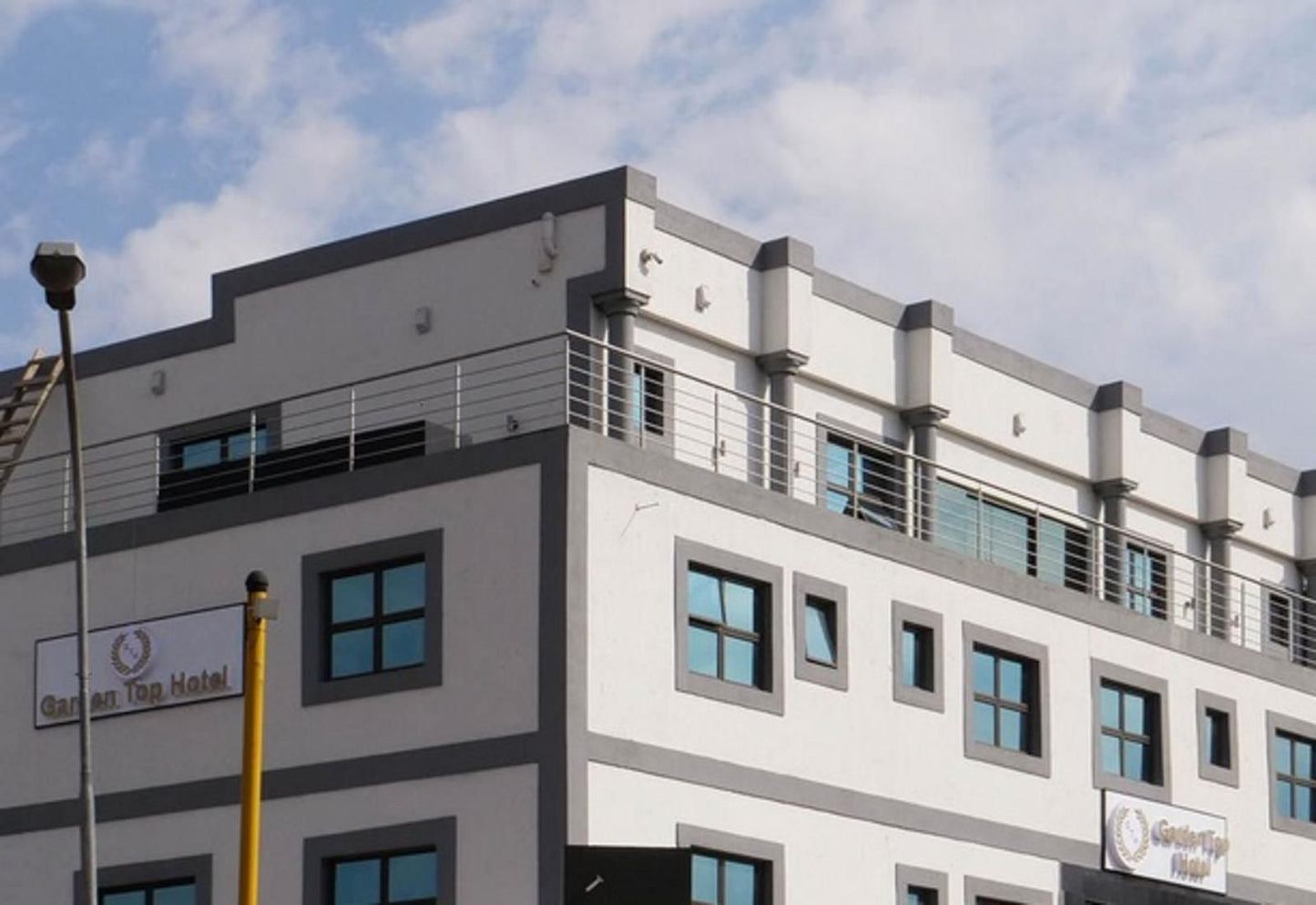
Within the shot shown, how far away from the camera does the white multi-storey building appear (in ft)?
107

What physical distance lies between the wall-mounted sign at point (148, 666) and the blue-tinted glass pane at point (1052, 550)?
46.5 feet

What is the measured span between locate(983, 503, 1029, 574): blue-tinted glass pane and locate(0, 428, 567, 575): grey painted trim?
1182 centimetres

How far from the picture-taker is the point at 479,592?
32688mm

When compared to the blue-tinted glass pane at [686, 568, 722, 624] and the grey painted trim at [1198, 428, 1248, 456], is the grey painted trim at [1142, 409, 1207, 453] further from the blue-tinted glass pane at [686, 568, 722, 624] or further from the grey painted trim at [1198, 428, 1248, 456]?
the blue-tinted glass pane at [686, 568, 722, 624]

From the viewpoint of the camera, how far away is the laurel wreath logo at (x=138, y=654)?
116 ft

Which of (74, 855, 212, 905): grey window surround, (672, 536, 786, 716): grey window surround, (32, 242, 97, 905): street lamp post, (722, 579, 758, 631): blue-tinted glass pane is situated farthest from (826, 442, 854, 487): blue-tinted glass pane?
(32, 242, 97, 905): street lamp post

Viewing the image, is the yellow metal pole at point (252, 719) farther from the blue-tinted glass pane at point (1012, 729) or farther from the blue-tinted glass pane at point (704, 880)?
the blue-tinted glass pane at point (1012, 729)

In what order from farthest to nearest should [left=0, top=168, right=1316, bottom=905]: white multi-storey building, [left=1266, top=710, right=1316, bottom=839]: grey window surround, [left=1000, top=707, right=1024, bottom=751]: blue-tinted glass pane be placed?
1. [left=1266, top=710, right=1316, bottom=839]: grey window surround
2. [left=1000, top=707, right=1024, bottom=751]: blue-tinted glass pane
3. [left=0, top=168, right=1316, bottom=905]: white multi-storey building

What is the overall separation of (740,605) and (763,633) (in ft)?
1.48

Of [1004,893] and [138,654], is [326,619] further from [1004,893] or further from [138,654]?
[1004,893]

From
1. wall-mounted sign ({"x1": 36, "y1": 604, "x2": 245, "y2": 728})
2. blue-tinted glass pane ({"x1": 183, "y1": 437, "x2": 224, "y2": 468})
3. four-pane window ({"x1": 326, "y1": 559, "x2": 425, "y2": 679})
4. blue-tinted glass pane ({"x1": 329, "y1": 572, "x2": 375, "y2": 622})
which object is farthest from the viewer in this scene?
blue-tinted glass pane ({"x1": 183, "y1": 437, "x2": 224, "y2": 468})

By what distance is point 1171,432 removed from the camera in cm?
4797

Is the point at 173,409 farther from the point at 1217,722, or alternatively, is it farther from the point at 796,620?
the point at 1217,722

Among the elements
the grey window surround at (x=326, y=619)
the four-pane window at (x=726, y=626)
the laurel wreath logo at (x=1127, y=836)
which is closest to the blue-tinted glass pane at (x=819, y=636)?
the four-pane window at (x=726, y=626)
